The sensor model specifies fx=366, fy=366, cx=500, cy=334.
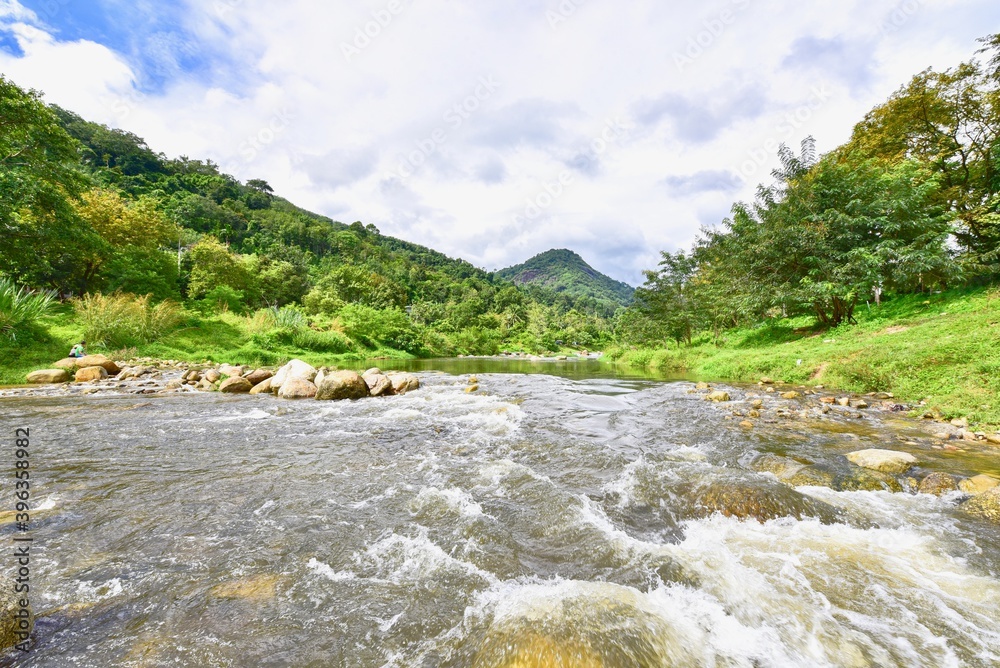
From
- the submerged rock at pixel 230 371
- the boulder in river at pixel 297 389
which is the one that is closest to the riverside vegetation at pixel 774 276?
the submerged rock at pixel 230 371

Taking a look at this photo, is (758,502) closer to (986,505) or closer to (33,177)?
(986,505)

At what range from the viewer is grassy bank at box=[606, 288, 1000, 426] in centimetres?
775

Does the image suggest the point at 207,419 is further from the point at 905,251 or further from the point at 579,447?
the point at 905,251

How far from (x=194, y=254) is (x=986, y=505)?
43976 mm

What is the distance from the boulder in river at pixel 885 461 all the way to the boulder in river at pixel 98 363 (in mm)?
21398

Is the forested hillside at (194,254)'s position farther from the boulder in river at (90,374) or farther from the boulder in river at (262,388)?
the boulder in river at (262,388)

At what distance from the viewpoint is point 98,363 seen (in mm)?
13445

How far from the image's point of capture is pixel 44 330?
14.9 m

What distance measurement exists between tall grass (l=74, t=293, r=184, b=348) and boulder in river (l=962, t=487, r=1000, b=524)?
26.2 meters

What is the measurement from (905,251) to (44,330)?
116ft

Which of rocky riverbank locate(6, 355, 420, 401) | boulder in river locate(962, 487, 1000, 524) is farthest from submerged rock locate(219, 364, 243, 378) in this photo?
boulder in river locate(962, 487, 1000, 524)

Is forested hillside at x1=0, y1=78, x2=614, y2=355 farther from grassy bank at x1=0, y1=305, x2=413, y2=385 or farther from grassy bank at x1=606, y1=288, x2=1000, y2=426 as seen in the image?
grassy bank at x1=606, y1=288, x2=1000, y2=426

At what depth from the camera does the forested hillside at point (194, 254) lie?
14.5 meters

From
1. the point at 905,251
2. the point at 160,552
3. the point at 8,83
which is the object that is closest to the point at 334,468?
the point at 160,552
